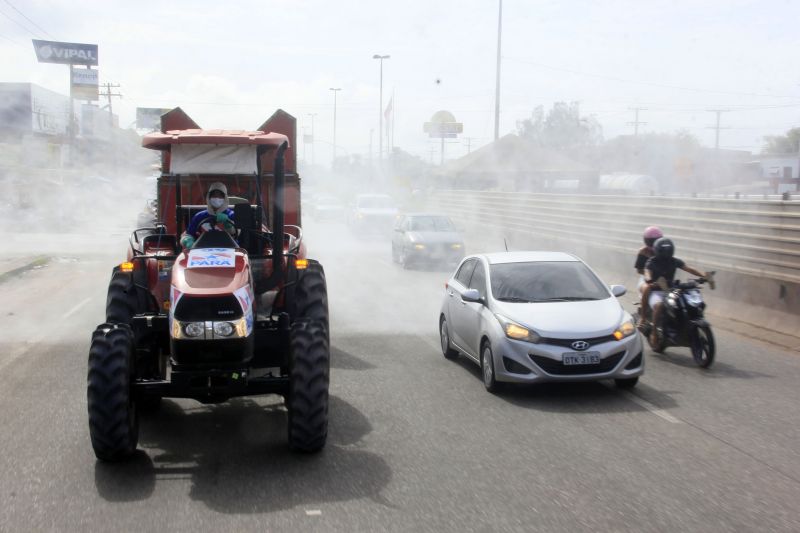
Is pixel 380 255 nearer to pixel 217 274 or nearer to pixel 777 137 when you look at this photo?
pixel 217 274

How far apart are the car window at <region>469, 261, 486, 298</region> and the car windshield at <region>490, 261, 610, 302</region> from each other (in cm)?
15

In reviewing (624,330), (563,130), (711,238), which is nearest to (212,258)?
(624,330)

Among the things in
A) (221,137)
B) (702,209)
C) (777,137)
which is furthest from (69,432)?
(777,137)

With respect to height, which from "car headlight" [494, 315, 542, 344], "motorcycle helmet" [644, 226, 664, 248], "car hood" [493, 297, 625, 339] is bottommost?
"car headlight" [494, 315, 542, 344]

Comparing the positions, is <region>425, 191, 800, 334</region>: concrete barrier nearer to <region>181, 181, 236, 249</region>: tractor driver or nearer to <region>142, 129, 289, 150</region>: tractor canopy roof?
<region>142, 129, 289, 150</region>: tractor canopy roof

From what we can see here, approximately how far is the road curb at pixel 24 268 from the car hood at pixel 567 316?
1457 centimetres

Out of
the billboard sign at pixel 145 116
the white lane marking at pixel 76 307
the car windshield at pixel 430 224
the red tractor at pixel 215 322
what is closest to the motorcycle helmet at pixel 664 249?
the red tractor at pixel 215 322

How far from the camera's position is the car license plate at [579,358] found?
8.39 meters

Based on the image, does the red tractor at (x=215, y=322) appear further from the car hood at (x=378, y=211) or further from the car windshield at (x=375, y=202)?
the car windshield at (x=375, y=202)

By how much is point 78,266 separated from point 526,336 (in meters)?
17.6

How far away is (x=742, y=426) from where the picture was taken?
7387mm

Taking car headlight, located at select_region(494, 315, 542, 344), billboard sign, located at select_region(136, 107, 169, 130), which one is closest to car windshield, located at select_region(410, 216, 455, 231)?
car headlight, located at select_region(494, 315, 542, 344)

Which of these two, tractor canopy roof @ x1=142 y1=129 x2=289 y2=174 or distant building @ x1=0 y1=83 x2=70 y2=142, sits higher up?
distant building @ x1=0 y1=83 x2=70 y2=142

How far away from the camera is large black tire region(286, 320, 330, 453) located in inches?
250
